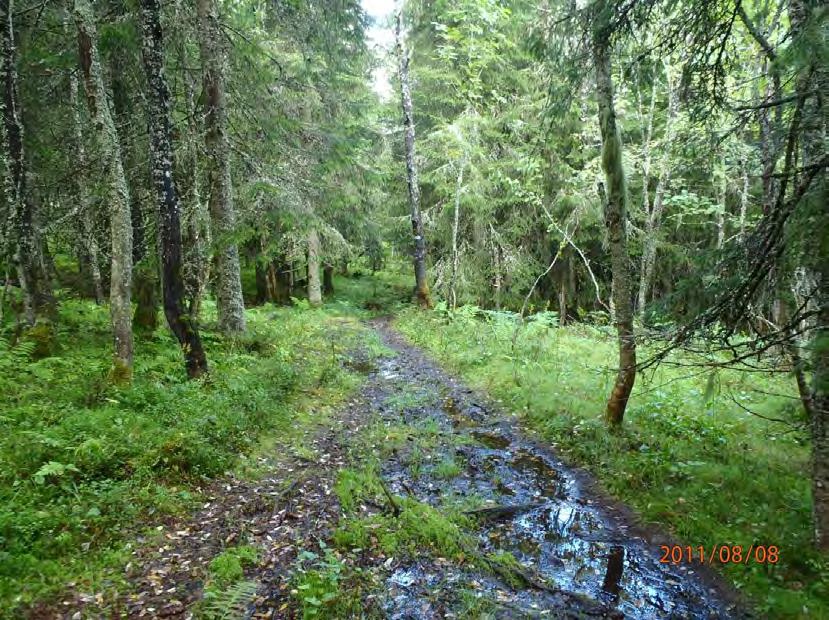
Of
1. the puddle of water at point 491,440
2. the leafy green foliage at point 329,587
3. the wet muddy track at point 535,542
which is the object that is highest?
the leafy green foliage at point 329,587

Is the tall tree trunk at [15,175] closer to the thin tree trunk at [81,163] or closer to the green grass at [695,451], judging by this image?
the thin tree trunk at [81,163]

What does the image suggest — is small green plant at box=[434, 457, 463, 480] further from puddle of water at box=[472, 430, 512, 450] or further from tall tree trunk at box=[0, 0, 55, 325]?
tall tree trunk at box=[0, 0, 55, 325]

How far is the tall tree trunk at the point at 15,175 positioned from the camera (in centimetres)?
791

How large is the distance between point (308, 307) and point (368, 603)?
17200 mm

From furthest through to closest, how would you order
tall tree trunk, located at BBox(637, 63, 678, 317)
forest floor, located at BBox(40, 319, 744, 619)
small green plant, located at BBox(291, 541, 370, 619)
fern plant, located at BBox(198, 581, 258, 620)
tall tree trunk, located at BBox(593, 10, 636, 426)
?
tall tree trunk, located at BBox(637, 63, 678, 317) < tall tree trunk, located at BBox(593, 10, 636, 426) < forest floor, located at BBox(40, 319, 744, 619) < small green plant, located at BBox(291, 541, 370, 619) < fern plant, located at BBox(198, 581, 258, 620)

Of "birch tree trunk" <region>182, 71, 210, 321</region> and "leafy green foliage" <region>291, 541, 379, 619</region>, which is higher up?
"birch tree trunk" <region>182, 71, 210, 321</region>

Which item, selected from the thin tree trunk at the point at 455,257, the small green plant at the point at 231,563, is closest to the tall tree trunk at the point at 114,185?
the small green plant at the point at 231,563

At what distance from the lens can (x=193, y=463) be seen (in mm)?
6285

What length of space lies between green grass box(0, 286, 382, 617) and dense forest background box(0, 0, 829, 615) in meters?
0.04

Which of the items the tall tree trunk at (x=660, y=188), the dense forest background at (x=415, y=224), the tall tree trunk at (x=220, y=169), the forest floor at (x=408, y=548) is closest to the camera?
the forest floor at (x=408, y=548)

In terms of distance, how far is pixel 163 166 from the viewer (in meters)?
7.66

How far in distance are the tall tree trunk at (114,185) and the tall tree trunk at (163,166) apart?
1.65ft

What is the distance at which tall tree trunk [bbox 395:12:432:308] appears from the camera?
1891 cm
